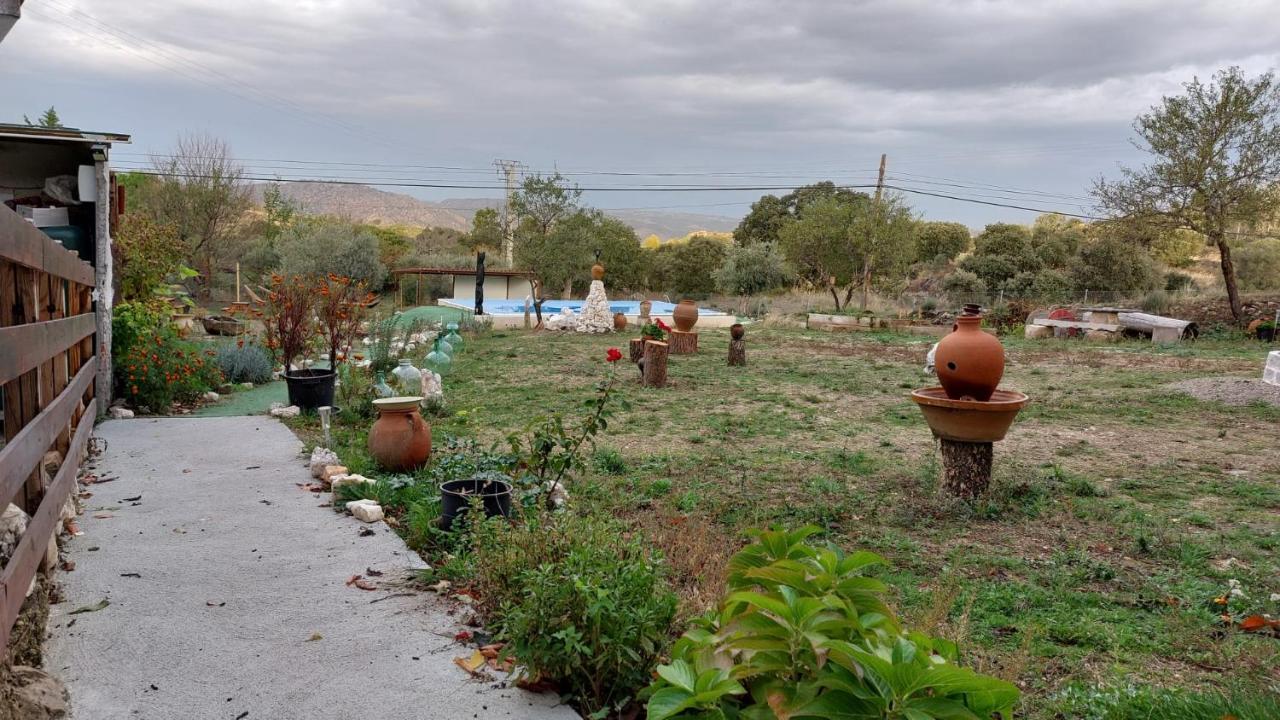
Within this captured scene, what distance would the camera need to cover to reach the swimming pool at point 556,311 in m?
20.6

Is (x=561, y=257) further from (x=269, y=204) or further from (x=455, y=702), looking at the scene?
(x=455, y=702)

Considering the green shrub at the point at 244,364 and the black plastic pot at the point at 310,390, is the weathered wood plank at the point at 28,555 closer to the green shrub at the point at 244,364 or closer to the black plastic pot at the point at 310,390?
the black plastic pot at the point at 310,390

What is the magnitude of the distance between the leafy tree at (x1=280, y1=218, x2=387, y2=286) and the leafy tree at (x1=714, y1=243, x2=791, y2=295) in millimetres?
13349

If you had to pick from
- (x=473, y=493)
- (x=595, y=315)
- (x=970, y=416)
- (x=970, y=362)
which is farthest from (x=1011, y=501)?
(x=595, y=315)

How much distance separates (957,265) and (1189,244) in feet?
35.9

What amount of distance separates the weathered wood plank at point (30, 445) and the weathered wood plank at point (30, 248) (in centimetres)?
54

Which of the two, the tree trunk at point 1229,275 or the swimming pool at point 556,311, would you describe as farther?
the swimming pool at point 556,311

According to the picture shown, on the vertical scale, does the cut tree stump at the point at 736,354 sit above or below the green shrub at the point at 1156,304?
below

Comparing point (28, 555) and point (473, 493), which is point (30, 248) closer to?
point (28, 555)

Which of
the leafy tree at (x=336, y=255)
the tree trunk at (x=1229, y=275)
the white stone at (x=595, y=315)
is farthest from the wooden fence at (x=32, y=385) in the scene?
the leafy tree at (x=336, y=255)

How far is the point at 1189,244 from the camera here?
3469 cm

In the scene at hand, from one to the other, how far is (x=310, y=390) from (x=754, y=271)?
25.9 m

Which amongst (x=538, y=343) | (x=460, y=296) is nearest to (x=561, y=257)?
(x=460, y=296)

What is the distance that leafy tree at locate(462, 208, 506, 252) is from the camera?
44.2 m
